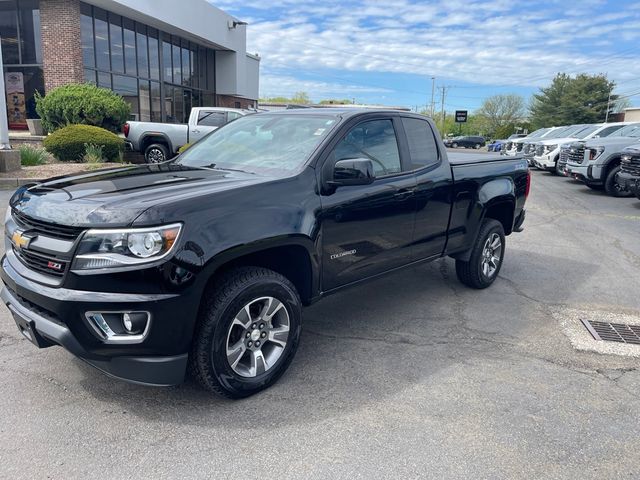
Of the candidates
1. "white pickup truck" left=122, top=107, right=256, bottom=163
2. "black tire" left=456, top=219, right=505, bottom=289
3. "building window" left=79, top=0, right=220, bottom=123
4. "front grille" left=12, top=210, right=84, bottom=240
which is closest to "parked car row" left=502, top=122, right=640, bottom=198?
"black tire" left=456, top=219, right=505, bottom=289

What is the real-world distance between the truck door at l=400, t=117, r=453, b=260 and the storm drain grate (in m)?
1.55

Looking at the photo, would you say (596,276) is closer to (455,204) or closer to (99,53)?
(455,204)

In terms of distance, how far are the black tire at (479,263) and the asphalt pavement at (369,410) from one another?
0.60 meters

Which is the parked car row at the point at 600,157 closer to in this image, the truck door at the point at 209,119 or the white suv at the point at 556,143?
the white suv at the point at 556,143

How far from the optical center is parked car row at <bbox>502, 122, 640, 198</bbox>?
1165cm

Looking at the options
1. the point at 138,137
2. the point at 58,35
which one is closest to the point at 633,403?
the point at 138,137

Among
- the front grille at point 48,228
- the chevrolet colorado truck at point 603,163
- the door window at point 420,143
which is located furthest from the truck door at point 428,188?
the chevrolet colorado truck at point 603,163

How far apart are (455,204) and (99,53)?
2047cm

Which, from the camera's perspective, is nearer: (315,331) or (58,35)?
(315,331)

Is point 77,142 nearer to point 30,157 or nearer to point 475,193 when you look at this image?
point 30,157

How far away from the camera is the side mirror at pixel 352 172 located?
11.7ft

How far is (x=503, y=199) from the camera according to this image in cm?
577

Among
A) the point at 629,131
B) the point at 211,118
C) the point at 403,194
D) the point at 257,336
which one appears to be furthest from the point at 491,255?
the point at 629,131

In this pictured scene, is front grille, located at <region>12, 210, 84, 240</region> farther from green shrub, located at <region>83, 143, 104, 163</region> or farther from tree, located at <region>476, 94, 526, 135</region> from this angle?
tree, located at <region>476, 94, 526, 135</region>
